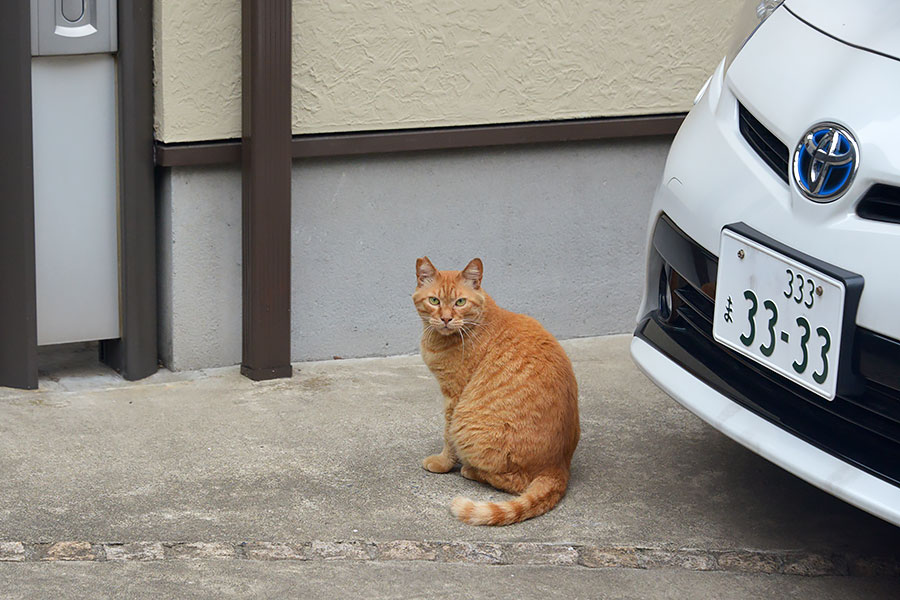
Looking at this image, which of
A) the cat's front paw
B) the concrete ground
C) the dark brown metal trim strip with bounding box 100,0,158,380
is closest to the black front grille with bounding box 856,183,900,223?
the concrete ground

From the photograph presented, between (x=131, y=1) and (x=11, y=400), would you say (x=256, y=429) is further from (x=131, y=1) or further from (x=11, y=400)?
(x=131, y=1)

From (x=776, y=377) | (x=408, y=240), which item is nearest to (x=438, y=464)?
(x=776, y=377)

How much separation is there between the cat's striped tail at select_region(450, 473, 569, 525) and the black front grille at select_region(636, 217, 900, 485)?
49cm

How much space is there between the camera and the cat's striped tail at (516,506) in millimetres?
3109

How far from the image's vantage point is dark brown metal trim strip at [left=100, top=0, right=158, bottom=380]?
3912 millimetres

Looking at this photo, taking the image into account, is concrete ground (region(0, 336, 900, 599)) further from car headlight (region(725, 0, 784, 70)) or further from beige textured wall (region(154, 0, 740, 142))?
car headlight (region(725, 0, 784, 70))

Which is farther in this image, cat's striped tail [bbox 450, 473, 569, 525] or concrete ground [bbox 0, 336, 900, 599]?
cat's striped tail [bbox 450, 473, 569, 525]

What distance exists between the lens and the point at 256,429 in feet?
12.3

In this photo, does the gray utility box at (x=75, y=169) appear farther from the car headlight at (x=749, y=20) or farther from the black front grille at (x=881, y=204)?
the black front grille at (x=881, y=204)

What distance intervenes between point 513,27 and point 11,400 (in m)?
2.25

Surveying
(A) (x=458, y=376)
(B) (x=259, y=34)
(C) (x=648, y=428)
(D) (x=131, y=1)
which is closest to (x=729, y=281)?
(A) (x=458, y=376)

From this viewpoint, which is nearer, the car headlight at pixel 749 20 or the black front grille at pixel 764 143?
the black front grille at pixel 764 143

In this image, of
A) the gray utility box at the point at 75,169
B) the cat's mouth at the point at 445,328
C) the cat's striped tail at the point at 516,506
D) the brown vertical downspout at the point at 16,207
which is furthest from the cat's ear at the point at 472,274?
the brown vertical downspout at the point at 16,207

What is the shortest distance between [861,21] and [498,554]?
1.56m
